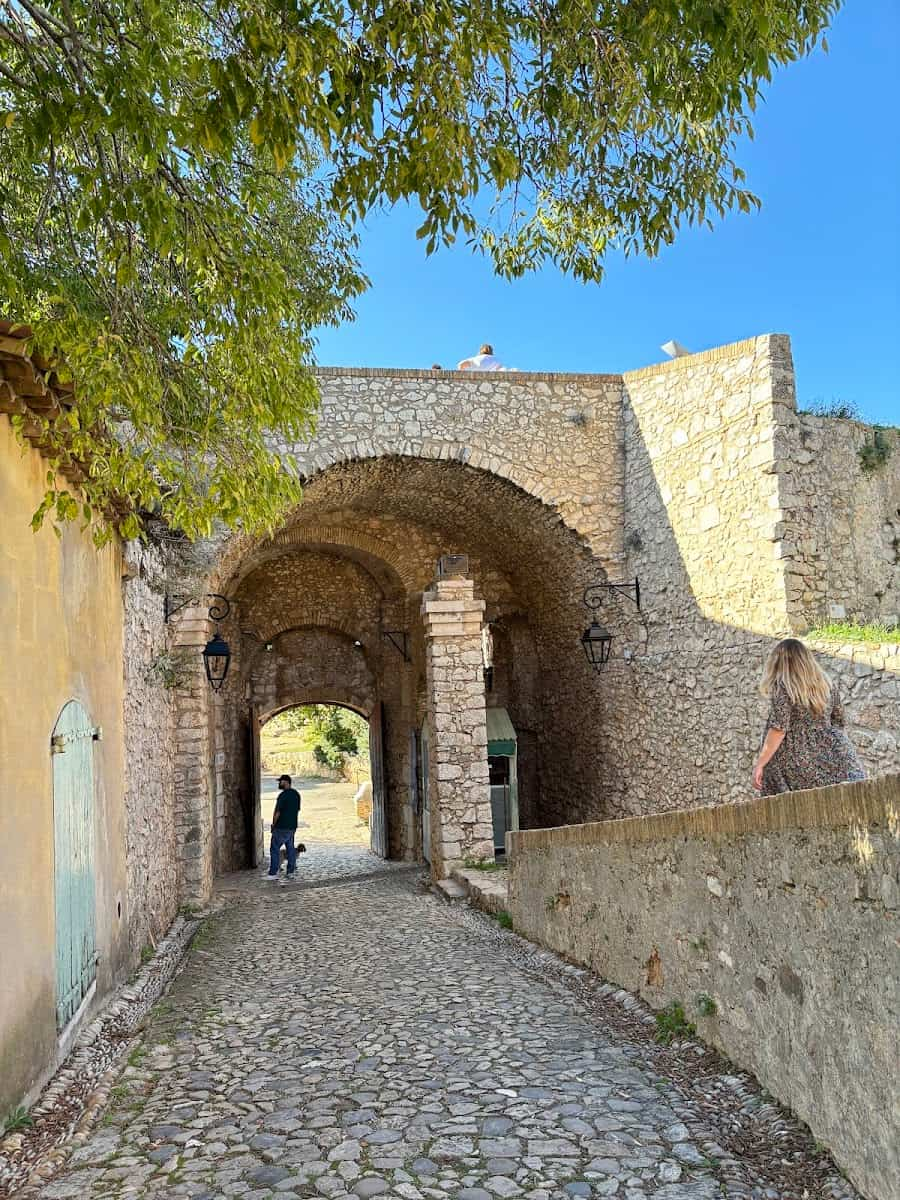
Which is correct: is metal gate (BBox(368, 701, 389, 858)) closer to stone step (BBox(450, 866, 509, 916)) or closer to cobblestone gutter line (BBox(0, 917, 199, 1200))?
stone step (BBox(450, 866, 509, 916))

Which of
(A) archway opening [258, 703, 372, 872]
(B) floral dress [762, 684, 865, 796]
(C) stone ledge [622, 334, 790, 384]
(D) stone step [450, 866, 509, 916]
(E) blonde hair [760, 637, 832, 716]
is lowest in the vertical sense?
(A) archway opening [258, 703, 372, 872]

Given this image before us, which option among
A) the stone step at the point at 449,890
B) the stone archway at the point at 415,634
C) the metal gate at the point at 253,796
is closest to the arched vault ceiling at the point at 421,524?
the stone archway at the point at 415,634

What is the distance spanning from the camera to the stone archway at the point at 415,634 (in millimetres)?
10492

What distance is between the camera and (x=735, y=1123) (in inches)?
128

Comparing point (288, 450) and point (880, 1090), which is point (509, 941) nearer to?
point (880, 1090)

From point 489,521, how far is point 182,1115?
33.1 ft

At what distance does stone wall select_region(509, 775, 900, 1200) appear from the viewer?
252 cm

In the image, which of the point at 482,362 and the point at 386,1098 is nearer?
the point at 386,1098

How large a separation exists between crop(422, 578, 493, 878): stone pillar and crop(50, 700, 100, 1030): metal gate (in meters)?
5.54

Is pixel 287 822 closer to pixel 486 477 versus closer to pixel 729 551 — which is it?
pixel 486 477

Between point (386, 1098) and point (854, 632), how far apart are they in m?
6.46

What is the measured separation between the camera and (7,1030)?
3.48 meters

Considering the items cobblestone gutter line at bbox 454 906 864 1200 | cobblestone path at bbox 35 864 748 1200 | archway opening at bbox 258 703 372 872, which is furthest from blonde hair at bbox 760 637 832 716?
archway opening at bbox 258 703 372 872

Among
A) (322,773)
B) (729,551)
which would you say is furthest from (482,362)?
(322,773)
